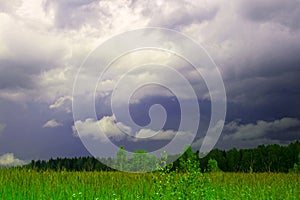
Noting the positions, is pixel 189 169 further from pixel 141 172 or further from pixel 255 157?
pixel 255 157

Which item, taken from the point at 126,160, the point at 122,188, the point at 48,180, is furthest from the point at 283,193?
the point at 126,160

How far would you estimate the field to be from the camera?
1036cm

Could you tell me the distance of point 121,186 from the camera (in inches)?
574

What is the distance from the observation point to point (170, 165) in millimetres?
10078

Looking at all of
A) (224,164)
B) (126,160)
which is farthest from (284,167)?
(126,160)

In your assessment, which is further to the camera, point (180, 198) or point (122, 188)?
point (122, 188)

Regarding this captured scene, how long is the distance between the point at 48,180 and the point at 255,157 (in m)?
32.9

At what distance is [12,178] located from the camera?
14102 mm

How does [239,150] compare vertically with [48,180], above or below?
above

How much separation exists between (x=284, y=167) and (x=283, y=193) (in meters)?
29.9

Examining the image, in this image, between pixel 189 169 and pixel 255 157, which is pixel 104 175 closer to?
pixel 189 169

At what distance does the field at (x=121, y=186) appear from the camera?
408 inches

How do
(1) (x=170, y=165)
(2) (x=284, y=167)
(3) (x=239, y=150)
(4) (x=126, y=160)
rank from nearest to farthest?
1. (1) (x=170, y=165)
2. (4) (x=126, y=160)
3. (2) (x=284, y=167)
4. (3) (x=239, y=150)

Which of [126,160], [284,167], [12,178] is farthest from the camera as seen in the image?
[284,167]
